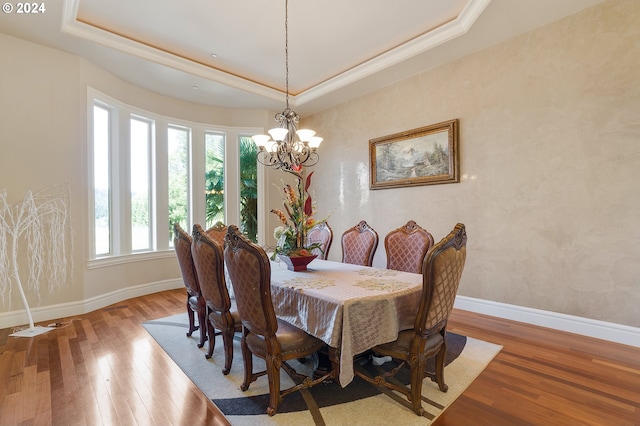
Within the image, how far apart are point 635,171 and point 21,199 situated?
20.1 ft

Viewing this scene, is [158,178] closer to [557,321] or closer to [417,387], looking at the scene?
[417,387]

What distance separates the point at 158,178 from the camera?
491 cm

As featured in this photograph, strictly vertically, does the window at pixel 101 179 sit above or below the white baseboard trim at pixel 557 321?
above

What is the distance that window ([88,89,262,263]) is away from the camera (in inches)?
168

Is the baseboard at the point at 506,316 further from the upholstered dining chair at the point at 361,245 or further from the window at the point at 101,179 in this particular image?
the upholstered dining chair at the point at 361,245

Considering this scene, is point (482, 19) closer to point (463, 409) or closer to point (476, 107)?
point (476, 107)

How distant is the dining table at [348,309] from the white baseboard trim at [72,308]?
120 inches

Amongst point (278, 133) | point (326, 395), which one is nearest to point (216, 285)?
point (326, 395)

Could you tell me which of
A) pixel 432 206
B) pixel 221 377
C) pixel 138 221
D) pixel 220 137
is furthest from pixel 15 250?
pixel 432 206

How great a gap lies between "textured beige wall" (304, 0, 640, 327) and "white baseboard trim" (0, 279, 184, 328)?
4230 millimetres

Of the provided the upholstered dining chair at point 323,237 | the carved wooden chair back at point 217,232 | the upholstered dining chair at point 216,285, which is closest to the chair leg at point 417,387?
the upholstered dining chair at point 216,285

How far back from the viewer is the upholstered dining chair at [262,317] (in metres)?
1.77

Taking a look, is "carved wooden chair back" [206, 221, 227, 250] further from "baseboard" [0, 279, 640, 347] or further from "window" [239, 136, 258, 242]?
"window" [239, 136, 258, 242]

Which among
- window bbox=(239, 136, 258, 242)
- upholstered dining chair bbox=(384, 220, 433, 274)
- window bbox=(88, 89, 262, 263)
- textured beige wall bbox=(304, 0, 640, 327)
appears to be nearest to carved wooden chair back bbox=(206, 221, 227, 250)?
window bbox=(88, 89, 262, 263)
